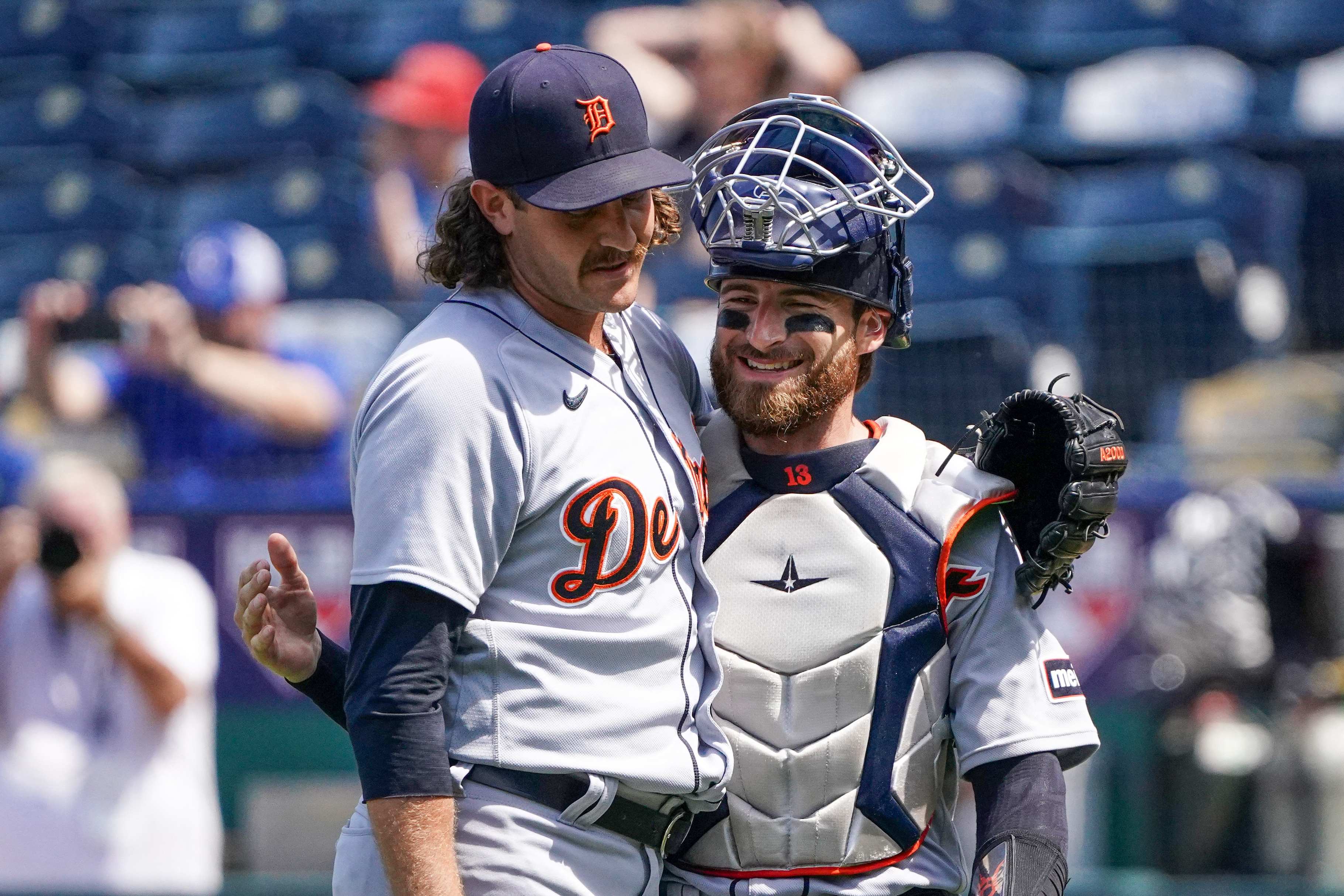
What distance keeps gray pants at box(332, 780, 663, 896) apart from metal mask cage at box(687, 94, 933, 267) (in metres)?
0.85

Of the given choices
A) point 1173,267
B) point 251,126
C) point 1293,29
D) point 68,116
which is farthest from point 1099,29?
point 68,116

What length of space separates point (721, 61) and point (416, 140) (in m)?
1.32

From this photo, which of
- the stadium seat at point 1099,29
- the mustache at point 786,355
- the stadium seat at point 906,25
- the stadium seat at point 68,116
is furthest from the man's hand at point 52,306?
the mustache at point 786,355

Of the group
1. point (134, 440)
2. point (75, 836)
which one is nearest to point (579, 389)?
point (75, 836)

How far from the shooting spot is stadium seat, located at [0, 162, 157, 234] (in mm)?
7043

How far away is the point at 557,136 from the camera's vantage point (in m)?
2.04

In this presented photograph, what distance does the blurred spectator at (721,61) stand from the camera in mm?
6406

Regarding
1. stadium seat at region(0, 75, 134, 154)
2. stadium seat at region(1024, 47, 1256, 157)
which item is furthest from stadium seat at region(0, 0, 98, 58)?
stadium seat at region(1024, 47, 1256, 157)

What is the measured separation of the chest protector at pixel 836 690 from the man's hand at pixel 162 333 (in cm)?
407

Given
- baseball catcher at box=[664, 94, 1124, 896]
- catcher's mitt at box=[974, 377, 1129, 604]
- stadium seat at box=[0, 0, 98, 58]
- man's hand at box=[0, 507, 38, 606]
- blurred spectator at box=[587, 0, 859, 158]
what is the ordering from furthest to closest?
stadium seat at box=[0, 0, 98, 58], blurred spectator at box=[587, 0, 859, 158], man's hand at box=[0, 507, 38, 606], baseball catcher at box=[664, 94, 1124, 896], catcher's mitt at box=[974, 377, 1129, 604]

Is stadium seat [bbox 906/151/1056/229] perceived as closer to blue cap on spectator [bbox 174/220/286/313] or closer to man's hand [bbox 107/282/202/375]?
blue cap on spectator [bbox 174/220/286/313]

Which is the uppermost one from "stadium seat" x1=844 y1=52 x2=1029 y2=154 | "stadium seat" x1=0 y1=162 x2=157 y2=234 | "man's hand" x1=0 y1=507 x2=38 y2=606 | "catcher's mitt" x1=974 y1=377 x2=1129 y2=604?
"stadium seat" x1=844 y1=52 x2=1029 y2=154

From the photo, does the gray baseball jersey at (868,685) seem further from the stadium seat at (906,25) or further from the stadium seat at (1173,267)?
the stadium seat at (906,25)

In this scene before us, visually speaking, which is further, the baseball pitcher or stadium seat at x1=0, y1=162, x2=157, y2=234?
stadium seat at x1=0, y1=162, x2=157, y2=234
